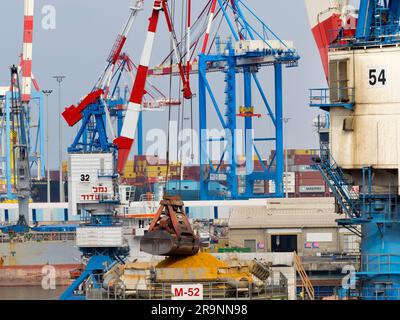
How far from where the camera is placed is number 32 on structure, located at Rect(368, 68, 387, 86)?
1187 inches

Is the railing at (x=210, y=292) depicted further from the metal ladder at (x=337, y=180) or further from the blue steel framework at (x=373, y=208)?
the metal ladder at (x=337, y=180)

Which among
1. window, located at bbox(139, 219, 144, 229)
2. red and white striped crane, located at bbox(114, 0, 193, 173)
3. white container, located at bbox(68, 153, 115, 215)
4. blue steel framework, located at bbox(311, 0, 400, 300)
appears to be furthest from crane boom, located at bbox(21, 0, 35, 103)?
blue steel framework, located at bbox(311, 0, 400, 300)

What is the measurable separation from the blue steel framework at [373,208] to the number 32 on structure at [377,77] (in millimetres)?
563

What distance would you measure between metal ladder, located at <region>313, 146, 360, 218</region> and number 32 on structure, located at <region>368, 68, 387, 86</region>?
1.83m

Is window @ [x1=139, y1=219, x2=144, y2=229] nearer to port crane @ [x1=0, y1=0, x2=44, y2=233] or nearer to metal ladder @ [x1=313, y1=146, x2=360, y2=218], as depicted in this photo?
port crane @ [x1=0, y1=0, x2=44, y2=233]

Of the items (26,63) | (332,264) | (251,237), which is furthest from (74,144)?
(26,63)

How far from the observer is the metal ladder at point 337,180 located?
30.9 meters

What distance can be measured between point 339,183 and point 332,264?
130ft

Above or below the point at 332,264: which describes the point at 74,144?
above

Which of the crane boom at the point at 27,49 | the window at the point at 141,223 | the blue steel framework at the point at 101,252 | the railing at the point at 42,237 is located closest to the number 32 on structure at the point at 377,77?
the blue steel framework at the point at 101,252

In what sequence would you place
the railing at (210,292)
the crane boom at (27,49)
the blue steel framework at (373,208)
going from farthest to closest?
the crane boom at (27,49), the blue steel framework at (373,208), the railing at (210,292)

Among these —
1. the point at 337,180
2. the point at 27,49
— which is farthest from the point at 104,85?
the point at 337,180
